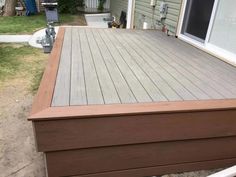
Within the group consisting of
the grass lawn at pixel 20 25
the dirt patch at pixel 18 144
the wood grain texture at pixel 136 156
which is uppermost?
the wood grain texture at pixel 136 156

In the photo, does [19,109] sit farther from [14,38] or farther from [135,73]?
[14,38]

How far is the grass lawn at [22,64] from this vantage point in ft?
13.6

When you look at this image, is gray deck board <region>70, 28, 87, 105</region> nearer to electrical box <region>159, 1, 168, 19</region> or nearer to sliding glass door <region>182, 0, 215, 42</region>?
sliding glass door <region>182, 0, 215, 42</region>

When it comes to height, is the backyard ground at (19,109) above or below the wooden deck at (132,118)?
below

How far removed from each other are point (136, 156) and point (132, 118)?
45 cm

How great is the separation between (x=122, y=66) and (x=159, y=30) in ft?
9.22

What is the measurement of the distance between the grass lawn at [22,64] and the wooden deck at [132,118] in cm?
172

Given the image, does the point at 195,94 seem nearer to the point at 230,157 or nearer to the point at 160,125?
the point at 160,125

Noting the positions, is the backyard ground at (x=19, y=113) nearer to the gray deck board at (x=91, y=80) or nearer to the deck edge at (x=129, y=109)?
the deck edge at (x=129, y=109)

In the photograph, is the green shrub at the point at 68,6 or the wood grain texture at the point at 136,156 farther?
the green shrub at the point at 68,6

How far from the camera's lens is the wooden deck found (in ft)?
5.79

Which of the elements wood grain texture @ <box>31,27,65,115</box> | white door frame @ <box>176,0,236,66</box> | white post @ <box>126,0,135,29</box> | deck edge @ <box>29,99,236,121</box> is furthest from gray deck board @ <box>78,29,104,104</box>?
white post @ <box>126,0,135,29</box>

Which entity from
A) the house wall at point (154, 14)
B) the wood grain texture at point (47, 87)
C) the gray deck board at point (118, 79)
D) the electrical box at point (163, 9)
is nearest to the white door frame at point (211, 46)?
the house wall at point (154, 14)

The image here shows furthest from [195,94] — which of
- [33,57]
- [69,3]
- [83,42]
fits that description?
[69,3]
